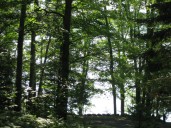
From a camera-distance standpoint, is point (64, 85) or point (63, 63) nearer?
point (64, 85)

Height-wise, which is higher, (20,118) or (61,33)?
(61,33)

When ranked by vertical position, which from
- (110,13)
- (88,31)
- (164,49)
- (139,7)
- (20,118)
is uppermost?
(139,7)

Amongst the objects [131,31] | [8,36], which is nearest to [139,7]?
[131,31]

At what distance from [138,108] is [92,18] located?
20.4 feet

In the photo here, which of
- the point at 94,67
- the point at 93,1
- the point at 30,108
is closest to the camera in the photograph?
the point at 30,108

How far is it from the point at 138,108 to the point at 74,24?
6395 millimetres

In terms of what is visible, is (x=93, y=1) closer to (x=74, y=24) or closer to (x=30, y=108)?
(x=74, y=24)

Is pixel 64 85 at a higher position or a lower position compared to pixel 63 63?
lower

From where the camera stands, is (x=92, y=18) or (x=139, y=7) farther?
(x=139, y=7)

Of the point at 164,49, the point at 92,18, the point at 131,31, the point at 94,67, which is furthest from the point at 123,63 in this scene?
the point at 131,31

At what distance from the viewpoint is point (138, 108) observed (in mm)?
18547

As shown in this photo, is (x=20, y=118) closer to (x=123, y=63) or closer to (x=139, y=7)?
(x=123, y=63)

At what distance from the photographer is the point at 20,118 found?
37.4 ft

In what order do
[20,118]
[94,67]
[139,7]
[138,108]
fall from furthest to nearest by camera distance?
[139,7] → [94,67] → [138,108] → [20,118]
